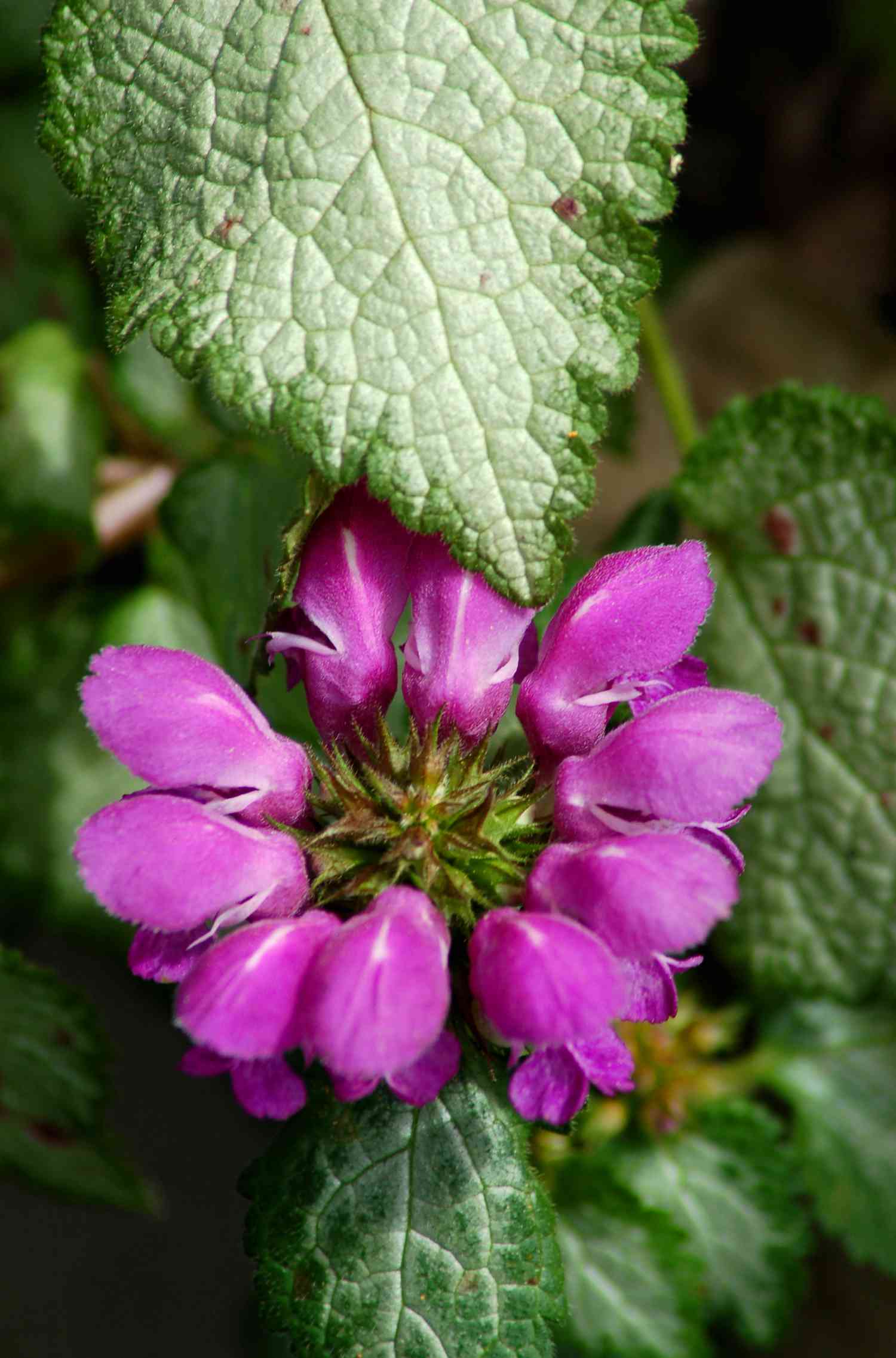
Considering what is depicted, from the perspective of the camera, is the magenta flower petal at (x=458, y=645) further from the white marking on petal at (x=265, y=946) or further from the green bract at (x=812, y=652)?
the green bract at (x=812, y=652)

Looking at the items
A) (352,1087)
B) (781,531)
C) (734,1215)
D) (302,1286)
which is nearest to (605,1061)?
(352,1087)

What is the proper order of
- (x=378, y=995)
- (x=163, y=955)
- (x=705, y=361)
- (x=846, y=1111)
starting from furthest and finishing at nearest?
1. (x=705, y=361)
2. (x=846, y=1111)
3. (x=163, y=955)
4. (x=378, y=995)

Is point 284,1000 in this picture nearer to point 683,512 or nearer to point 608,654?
point 608,654

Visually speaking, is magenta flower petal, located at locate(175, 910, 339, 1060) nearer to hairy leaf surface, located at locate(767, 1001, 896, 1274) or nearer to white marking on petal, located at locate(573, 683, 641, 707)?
white marking on petal, located at locate(573, 683, 641, 707)

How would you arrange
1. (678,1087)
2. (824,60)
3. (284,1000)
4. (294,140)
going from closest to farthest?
(284,1000), (294,140), (678,1087), (824,60)

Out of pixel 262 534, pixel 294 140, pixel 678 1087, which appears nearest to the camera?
pixel 294 140

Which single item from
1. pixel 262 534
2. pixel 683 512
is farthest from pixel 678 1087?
pixel 262 534

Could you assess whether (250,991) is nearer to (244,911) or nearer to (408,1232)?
(244,911)
